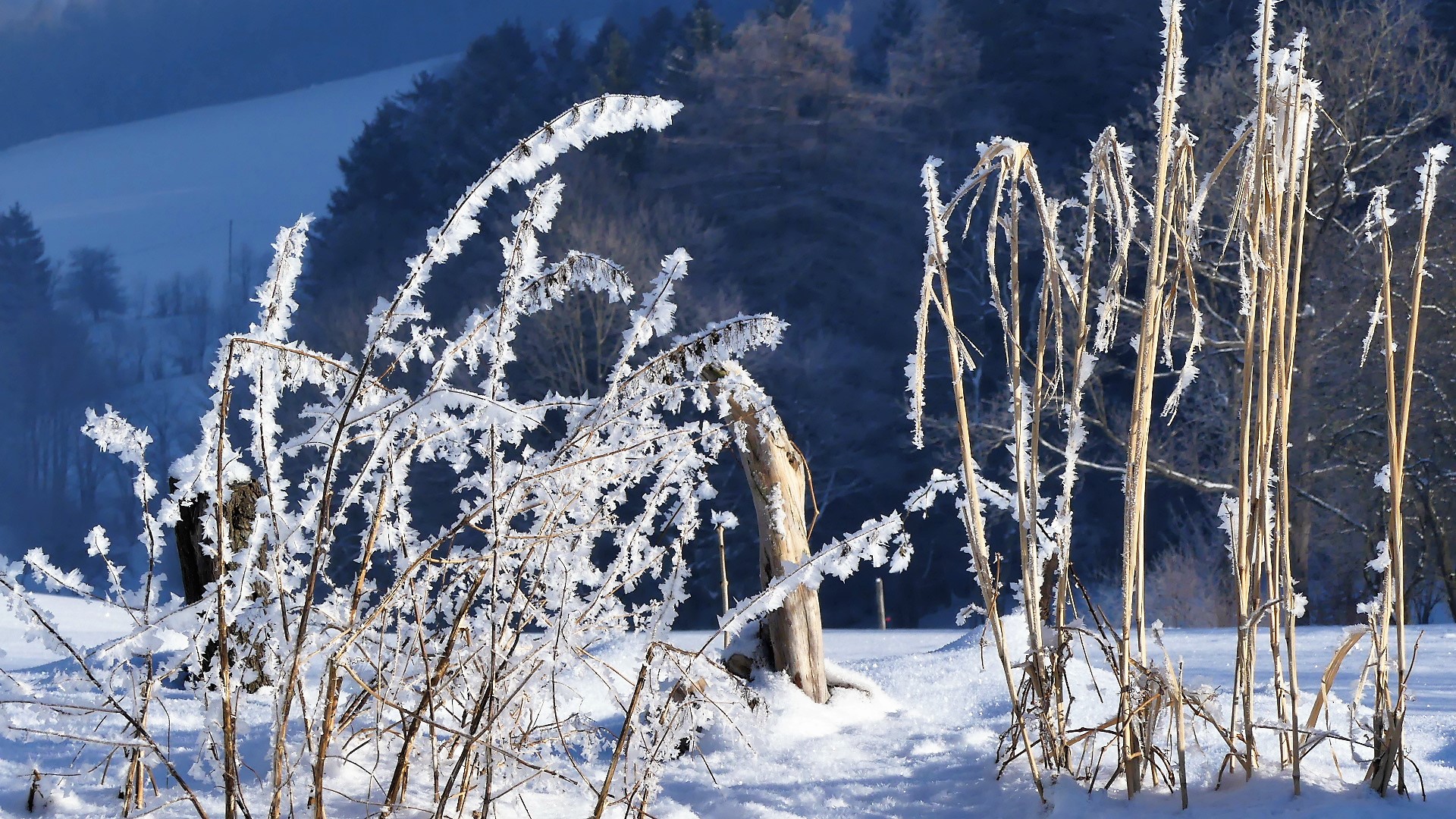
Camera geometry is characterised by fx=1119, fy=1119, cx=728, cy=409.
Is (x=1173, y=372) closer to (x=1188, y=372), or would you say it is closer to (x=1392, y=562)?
(x=1188, y=372)

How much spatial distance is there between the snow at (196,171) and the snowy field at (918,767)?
1437 inches

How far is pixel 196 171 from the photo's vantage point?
1566 inches

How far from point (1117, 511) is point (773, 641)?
13574 mm

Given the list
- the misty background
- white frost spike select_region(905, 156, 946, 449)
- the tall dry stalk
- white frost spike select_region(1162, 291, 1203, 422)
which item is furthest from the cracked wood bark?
the misty background

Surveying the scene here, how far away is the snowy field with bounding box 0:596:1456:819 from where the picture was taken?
1.68 m

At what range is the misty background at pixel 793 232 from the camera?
1362 cm

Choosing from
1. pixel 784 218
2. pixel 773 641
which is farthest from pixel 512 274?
pixel 784 218

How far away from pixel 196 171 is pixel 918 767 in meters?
43.2

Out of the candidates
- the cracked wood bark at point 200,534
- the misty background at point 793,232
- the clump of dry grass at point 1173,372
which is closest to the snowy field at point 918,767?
the clump of dry grass at point 1173,372

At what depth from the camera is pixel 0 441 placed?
27.5m

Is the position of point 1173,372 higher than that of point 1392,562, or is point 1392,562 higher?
point 1173,372

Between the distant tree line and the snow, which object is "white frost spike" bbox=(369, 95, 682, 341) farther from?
the distant tree line

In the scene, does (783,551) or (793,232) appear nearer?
(783,551)

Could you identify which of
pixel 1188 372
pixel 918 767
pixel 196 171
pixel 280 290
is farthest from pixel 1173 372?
pixel 196 171
